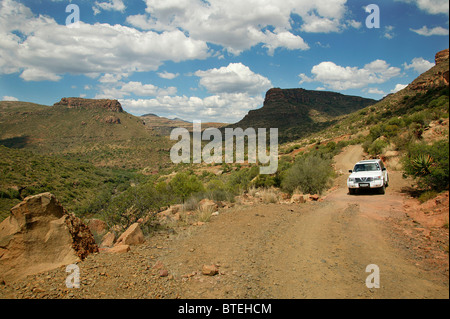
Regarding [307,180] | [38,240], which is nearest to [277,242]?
[38,240]

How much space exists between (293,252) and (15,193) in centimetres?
3096

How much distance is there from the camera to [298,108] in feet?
404

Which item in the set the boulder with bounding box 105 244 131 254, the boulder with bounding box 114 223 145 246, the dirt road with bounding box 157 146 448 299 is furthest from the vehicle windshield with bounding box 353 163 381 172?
the boulder with bounding box 105 244 131 254

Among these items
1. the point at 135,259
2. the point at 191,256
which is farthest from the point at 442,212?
the point at 135,259

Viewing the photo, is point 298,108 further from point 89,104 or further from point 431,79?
point 89,104

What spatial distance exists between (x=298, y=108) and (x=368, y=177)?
117 metres

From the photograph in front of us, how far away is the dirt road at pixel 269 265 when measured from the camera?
4.41 m

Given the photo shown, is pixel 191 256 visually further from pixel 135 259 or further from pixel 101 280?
pixel 101 280

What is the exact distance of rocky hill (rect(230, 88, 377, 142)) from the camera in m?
106

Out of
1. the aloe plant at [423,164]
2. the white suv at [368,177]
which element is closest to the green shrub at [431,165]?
the aloe plant at [423,164]

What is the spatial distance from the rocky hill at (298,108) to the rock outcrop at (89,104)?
6357 cm

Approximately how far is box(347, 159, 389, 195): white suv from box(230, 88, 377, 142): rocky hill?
80.0 m

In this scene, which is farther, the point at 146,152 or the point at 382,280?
the point at 146,152

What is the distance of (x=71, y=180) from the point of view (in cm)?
3847
